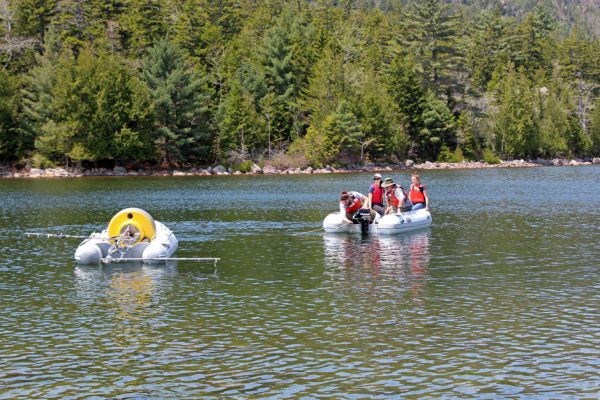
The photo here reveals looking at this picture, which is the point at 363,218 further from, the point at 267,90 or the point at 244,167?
the point at 267,90

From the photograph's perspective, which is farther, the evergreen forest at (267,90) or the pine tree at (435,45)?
the pine tree at (435,45)

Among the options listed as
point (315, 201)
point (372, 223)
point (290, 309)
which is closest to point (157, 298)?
point (290, 309)

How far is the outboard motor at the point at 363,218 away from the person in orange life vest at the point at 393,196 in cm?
114

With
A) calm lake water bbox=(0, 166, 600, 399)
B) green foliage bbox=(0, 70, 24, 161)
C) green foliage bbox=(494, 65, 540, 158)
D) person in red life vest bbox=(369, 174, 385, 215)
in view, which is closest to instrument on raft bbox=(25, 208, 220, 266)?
calm lake water bbox=(0, 166, 600, 399)

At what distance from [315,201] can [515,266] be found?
31.2 meters

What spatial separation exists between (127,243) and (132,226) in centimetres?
70

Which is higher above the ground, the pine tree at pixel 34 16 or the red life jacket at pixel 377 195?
the pine tree at pixel 34 16

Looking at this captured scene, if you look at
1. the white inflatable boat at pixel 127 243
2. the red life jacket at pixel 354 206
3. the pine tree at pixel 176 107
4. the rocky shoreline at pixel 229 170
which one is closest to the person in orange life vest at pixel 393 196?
the red life jacket at pixel 354 206

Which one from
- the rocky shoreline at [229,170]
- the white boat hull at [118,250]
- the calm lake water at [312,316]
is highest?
the rocky shoreline at [229,170]

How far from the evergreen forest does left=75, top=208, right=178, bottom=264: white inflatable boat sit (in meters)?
70.3

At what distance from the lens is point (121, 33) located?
12462 cm

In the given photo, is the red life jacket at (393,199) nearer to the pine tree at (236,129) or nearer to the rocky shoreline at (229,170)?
the rocky shoreline at (229,170)

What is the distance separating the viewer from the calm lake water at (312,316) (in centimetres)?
1497

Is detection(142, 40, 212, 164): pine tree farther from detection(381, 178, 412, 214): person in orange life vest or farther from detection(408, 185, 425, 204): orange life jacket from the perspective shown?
detection(381, 178, 412, 214): person in orange life vest
